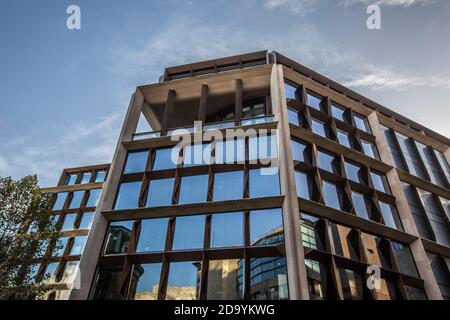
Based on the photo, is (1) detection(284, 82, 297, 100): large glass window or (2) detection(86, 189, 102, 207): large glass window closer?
(1) detection(284, 82, 297, 100): large glass window

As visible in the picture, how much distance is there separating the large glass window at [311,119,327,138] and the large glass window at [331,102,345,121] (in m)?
2.35

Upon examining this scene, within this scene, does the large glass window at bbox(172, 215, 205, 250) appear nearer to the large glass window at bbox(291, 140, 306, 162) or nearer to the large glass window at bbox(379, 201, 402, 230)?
the large glass window at bbox(291, 140, 306, 162)

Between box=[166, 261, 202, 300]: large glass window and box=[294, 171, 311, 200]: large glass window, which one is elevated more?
box=[294, 171, 311, 200]: large glass window

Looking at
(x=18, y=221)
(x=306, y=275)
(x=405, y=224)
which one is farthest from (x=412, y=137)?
(x=18, y=221)

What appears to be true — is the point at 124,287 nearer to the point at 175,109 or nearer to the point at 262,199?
the point at 262,199

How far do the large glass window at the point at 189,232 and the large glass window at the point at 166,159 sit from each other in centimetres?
433

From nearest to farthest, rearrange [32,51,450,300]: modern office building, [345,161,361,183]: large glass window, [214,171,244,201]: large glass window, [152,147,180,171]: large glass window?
[32,51,450,300]: modern office building → [214,171,244,201]: large glass window → [152,147,180,171]: large glass window → [345,161,361,183]: large glass window

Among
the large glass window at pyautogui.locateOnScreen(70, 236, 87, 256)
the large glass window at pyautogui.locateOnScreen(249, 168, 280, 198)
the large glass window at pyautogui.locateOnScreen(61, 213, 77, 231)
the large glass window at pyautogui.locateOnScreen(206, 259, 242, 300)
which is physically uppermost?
the large glass window at pyautogui.locateOnScreen(61, 213, 77, 231)

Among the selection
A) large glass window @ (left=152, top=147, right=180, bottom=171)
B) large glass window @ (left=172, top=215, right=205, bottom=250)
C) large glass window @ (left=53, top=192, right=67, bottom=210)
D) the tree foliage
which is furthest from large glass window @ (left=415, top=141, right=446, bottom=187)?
large glass window @ (left=53, top=192, right=67, bottom=210)

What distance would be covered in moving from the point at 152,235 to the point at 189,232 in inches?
89.5

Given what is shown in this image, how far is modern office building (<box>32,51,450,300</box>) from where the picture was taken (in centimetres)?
1617

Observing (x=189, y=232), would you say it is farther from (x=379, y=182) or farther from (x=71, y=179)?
(x=71, y=179)

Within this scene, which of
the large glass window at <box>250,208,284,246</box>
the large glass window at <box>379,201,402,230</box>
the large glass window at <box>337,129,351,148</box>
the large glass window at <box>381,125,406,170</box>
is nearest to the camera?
the large glass window at <box>250,208,284,246</box>

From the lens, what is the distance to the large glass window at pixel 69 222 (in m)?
38.2
